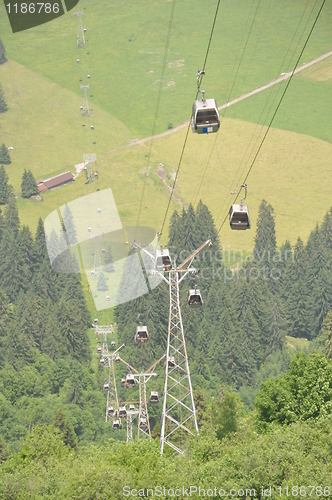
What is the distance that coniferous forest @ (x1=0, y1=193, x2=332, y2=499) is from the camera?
55562mm

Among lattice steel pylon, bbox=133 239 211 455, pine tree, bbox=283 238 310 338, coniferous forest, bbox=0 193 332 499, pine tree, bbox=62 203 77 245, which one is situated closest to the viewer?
coniferous forest, bbox=0 193 332 499

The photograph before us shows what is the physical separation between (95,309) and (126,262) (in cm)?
1156

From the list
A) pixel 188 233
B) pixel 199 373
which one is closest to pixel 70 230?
pixel 188 233

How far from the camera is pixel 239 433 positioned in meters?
67.8

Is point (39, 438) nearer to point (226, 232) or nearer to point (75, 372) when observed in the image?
point (75, 372)

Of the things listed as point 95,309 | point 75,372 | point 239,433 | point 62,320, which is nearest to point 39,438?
point 239,433

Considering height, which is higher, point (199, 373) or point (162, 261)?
point (162, 261)

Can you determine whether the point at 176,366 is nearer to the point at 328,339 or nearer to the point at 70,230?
the point at 328,339

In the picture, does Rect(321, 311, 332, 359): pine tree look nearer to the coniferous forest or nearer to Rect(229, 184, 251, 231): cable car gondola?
the coniferous forest

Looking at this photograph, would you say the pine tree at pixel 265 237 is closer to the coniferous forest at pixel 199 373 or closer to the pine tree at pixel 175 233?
the coniferous forest at pixel 199 373

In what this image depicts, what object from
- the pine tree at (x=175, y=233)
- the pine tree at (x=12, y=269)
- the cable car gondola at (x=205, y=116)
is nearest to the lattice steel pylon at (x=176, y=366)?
the cable car gondola at (x=205, y=116)

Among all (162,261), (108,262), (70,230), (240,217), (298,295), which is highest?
(240,217)

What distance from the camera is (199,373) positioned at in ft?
455

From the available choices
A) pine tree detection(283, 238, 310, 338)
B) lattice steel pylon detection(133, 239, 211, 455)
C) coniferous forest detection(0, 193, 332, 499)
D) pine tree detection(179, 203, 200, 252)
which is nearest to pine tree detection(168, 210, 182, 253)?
coniferous forest detection(0, 193, 332, 499)
